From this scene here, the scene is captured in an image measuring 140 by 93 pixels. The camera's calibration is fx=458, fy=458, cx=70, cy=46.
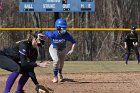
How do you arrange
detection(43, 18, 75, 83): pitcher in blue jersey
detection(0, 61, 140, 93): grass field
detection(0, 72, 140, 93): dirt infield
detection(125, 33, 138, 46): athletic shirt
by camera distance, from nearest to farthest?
detection(0, 72, 140, 93): dirt infield → detection(0, 61, 140, 93): grass field → detection(43, 18, 75, 83): pitcher in blue jersey → detection(125, 33, 138, 46): athletic shirt

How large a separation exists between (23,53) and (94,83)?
3921 millimetres

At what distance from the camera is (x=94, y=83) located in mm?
12523

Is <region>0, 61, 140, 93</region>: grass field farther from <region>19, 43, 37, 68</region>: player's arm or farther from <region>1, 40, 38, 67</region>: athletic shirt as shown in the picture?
<region>19, 43, 37, 68</region>: player's arm

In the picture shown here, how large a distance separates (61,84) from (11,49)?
129 inches

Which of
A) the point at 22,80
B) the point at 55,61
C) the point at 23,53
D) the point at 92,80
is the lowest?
the point at 92,80

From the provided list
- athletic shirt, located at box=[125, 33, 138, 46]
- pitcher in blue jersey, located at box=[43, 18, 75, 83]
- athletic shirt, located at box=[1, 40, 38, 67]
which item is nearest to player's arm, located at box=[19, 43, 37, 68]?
athletic shirt, located at box=[1, 40, 38, 67]

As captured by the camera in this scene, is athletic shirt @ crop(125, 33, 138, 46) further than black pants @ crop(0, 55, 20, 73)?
Yes

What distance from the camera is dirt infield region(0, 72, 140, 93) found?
11109mm

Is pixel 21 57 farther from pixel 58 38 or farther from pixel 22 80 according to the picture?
pixel 58 38

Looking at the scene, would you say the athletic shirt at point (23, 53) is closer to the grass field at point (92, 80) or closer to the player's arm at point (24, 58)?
the player's arm at point (24, 58)

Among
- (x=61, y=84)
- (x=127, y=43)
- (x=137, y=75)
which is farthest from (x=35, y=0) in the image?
(x=61, y=84)

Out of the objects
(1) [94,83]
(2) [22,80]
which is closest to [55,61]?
(1) [94,83]

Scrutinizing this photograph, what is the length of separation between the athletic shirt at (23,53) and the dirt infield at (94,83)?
1.72 m

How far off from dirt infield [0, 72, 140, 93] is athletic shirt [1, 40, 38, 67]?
5.64ft
